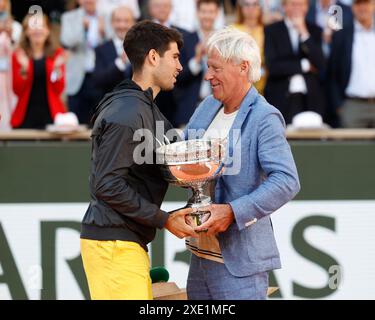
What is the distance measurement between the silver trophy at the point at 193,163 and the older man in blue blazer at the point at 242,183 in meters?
0.07

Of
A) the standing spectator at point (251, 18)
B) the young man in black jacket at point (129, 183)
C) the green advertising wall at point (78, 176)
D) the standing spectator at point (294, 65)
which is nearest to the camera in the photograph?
the young man in black jacket at point (129, 183)

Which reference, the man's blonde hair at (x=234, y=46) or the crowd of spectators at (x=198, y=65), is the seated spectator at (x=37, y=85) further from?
the man's blonde hair at (x=234, y=46)

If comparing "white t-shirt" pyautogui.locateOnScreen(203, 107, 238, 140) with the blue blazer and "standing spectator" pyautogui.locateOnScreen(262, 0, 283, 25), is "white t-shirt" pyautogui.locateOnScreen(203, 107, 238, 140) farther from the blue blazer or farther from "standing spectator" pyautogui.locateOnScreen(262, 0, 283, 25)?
"standing spectator" pyautogui.locateOnScreen(262, 0, 283, 25)

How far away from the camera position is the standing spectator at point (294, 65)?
7.81 m

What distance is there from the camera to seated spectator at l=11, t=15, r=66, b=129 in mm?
7863

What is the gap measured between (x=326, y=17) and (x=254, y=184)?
4.09m

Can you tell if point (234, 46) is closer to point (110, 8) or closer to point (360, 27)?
point (360, 27)

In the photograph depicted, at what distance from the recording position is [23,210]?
6.99m

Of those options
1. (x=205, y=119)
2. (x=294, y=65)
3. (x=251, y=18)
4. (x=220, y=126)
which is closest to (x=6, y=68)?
(x=251, y=18)

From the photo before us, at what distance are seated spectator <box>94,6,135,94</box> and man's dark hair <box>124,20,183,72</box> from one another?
10.3 feet

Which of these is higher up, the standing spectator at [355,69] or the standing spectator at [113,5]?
the standing spectator at [113,5]

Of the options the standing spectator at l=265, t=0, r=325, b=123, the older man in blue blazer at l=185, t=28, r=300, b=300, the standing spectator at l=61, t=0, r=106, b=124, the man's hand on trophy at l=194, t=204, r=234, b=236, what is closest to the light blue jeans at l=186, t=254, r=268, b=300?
the older man in blue blazer at l=185, t=28, r=300, b=300

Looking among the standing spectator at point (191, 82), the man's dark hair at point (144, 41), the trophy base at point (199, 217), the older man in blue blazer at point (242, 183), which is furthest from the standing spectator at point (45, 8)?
the trophy base at point (199, 217)
